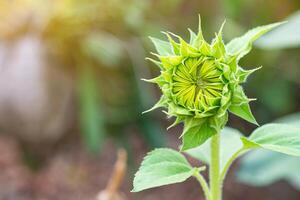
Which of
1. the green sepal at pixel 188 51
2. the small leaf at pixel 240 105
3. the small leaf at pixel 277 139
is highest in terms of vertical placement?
the green sepal at pixel 188 51

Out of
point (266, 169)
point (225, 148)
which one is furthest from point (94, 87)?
point (225, 148)

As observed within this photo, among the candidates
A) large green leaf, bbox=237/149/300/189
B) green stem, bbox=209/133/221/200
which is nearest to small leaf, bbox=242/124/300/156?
green stem, bbox=209/133/221/200

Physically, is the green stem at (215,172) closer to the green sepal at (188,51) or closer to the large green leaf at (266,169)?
the green sepal at (188,51)

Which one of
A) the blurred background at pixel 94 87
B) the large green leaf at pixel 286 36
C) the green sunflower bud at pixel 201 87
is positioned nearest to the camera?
the green sunflower bud at pixel 201 87

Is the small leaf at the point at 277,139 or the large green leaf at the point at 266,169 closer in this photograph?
the small leaf at the point at 277,139

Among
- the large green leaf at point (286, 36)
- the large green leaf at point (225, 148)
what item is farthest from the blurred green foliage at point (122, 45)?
the large green leaf at point (225, 148)

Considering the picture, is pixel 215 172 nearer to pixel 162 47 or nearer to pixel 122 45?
pixel 162 47
